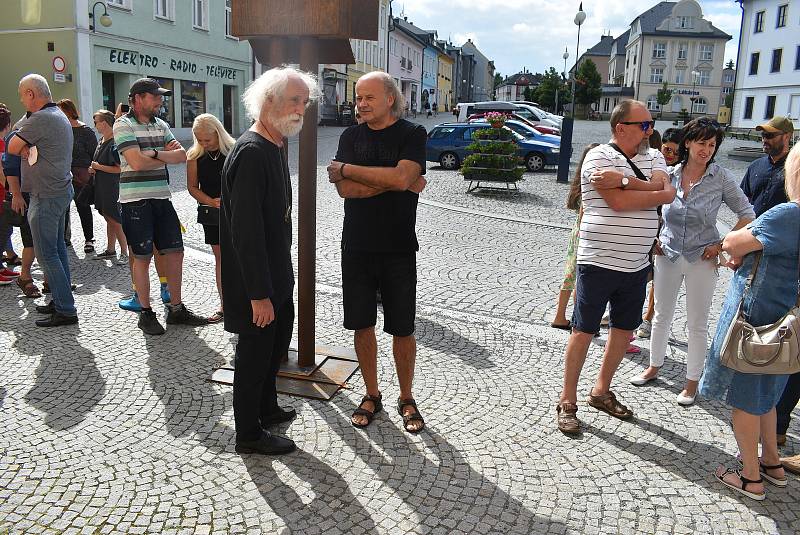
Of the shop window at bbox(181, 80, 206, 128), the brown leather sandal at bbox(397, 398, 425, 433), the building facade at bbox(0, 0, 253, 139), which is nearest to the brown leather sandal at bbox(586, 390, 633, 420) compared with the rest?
the brown leather sandal at bbox(397, 398, 425, 433)

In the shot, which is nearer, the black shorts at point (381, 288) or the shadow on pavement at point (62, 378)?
the black shorts at point (381, 288)

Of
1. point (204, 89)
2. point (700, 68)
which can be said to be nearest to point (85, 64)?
point (204, 89)

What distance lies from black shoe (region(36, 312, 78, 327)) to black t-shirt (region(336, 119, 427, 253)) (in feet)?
9.97

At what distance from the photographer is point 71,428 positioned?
375 cm

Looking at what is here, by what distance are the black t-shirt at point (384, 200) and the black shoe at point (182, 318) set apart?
2.43 m

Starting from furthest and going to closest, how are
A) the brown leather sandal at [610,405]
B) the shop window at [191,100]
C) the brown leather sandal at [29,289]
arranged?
the shop window at [191,100], the brown leather sandal at [29,289], the brown leather sandal at [610,405]

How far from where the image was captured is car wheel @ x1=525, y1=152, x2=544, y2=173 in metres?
19.3

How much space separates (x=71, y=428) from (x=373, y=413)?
5.61ft

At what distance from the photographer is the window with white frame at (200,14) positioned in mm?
27792

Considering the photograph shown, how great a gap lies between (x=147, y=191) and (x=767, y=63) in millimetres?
54718

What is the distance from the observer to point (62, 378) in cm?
443

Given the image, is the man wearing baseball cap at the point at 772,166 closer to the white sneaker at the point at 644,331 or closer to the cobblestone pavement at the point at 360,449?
the cobblestone pavement at the point at 360,449

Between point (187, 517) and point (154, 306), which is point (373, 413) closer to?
point (187, 517)

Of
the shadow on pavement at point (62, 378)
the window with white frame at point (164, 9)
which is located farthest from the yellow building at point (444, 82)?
the shadow on pavement at point (62, 378)
